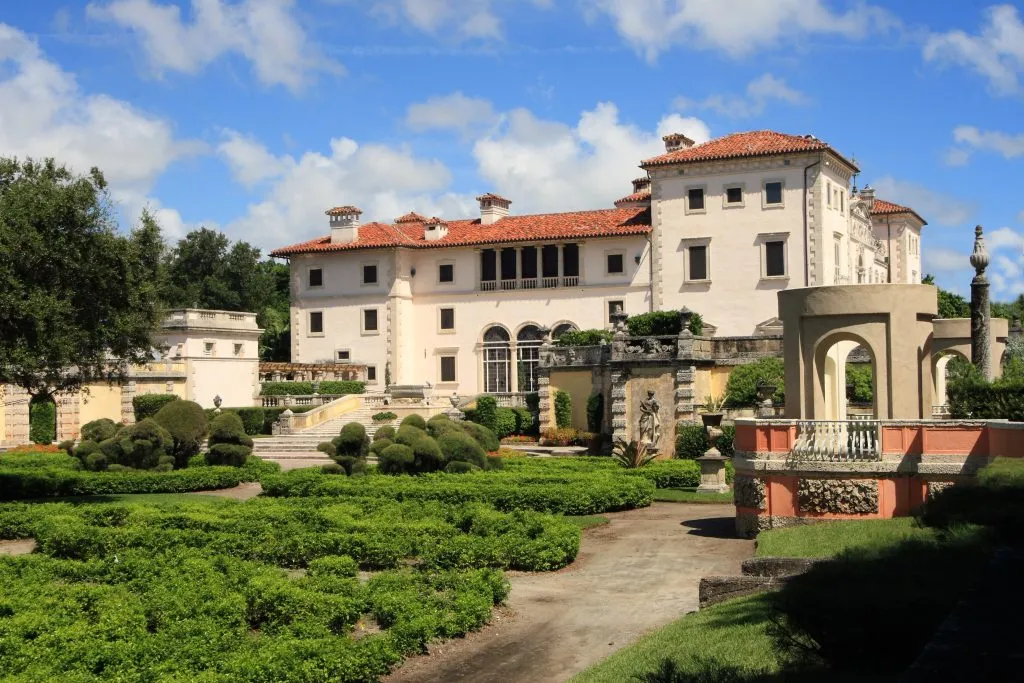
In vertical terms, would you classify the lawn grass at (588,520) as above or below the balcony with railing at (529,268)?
below

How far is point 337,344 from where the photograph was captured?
205 feet

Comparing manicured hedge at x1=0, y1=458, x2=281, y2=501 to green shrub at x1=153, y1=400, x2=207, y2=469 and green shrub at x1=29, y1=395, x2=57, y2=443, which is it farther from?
green shrub at x1=29, y1=395, x2=57, y2=443

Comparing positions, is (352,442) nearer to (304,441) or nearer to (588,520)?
(588,520)

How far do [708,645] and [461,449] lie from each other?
1960 cm

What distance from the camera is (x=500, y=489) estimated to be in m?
25.3

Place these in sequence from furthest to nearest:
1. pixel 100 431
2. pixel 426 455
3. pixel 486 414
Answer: pixel 486 414 → pixel 100 431 → pixel 426 455

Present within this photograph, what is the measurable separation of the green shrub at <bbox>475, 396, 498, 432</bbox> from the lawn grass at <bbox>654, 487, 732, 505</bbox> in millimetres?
16949

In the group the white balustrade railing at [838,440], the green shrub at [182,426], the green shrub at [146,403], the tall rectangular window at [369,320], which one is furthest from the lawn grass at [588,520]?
the tall rectangular window at [369,320]

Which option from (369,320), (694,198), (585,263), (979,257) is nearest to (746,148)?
(694,198)

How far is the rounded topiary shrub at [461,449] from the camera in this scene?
30.5m

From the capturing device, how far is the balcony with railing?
194 feet

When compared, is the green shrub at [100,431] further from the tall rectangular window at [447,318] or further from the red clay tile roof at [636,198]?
the red clay tile roof at [636,198]

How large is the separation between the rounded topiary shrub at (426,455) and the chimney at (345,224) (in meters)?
34.5

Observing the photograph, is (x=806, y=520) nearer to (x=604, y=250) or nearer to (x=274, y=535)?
(x=274, y=535)
